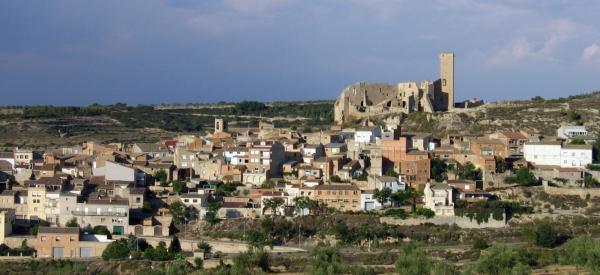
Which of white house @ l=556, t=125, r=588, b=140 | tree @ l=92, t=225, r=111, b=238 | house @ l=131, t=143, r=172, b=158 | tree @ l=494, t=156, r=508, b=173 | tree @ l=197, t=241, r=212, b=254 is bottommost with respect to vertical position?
tree @ l=197, t=241, r=212, b=254

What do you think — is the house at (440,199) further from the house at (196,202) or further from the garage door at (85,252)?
the garage door at (85,252)

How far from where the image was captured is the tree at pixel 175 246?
41.6 meters

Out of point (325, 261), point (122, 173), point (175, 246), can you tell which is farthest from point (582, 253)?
point (122, 173)

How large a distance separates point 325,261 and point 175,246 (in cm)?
697

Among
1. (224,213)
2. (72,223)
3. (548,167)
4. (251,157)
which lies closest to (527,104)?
(548,167)

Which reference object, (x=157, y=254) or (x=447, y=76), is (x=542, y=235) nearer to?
(x=157, y=254)

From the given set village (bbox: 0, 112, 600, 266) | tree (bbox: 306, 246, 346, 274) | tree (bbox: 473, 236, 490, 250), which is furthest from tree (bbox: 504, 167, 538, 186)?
tree (bbox: 306, 246, 346, 274)

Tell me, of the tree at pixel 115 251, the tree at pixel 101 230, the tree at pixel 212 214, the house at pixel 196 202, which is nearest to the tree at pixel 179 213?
the house at pixel 196 202

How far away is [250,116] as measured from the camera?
87000mm

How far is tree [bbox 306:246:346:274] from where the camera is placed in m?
36.5

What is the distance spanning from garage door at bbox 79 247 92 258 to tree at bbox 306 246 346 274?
8.41 m

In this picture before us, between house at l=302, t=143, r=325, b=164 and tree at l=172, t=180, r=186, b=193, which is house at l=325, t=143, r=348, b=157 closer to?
house at l=302, t=143, r=325, b=164

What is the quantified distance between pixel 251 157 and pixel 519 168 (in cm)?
1190

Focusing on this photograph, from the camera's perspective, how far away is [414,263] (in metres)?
37.1
